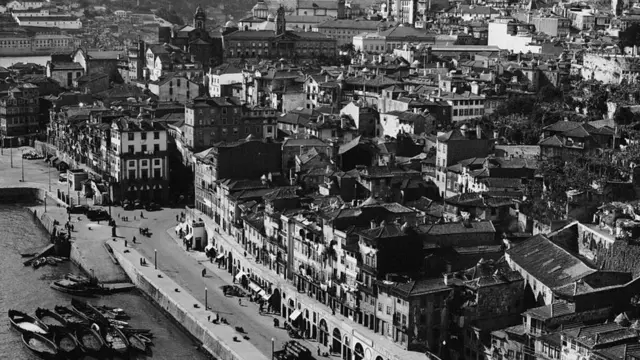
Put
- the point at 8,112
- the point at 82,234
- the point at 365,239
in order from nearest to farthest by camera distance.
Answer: the point at 365,239
the point at 82,234
the point at 8,112

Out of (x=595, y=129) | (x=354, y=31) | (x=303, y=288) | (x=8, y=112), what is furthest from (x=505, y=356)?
(x=354, y=31)

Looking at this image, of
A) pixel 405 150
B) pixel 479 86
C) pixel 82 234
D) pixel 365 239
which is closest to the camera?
pixel 365 239

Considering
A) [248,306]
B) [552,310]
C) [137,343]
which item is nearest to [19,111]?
[248,306]

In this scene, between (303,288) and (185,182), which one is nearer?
(303,288)

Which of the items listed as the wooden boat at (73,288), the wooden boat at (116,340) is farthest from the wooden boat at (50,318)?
the wooden boat at (73,288)

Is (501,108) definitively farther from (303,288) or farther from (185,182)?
(303,288)

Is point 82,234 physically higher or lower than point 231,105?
lower

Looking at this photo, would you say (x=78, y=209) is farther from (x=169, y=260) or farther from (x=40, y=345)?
(x=40, y=345)
